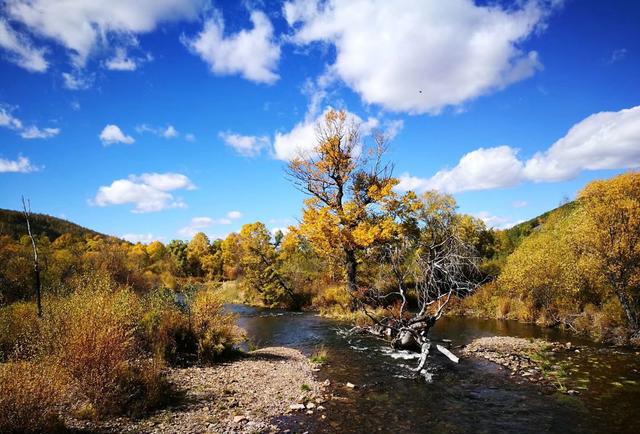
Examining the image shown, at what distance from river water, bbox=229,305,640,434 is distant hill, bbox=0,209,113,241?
76640 millimetres

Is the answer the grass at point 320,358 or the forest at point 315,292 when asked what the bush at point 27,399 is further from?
the grass at point 320,358

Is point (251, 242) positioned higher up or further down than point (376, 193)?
further down

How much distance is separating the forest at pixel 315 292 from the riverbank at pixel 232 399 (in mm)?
739

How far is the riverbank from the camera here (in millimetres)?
9141

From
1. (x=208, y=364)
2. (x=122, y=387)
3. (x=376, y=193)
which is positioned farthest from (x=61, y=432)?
(x=376, y=193)

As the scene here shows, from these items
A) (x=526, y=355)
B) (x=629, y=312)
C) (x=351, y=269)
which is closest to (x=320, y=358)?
(x=526, y=355)

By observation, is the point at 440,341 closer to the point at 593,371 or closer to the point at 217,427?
the point at 593,371

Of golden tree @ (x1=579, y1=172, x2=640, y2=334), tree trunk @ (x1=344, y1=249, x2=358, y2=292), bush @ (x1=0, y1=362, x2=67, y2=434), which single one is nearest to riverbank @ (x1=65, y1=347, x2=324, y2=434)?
bush @ (x1=0, y1=362, x2=67, y2=434)

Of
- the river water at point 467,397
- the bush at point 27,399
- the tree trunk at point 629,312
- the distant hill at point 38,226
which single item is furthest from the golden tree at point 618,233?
the distant hill at point 38,226

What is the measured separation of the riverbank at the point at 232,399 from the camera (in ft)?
30.0

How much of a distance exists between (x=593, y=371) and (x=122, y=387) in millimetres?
16992

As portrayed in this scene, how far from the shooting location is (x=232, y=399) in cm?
1131

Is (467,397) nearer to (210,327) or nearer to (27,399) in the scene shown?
(210,327)

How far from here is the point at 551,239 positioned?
29.5m
